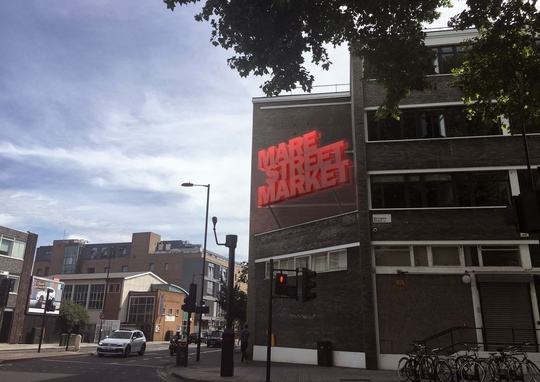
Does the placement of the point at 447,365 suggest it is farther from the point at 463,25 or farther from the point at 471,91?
the point at 463,25

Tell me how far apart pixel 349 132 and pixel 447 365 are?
18.0 meters

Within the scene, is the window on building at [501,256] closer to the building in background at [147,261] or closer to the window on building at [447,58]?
the window on building at [447,58]

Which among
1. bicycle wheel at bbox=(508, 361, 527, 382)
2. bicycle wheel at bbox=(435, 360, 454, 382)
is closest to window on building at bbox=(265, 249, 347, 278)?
bicycle wheel at bbox=(435, 360, 454, 382)

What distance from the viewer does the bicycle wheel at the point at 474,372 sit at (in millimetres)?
12891

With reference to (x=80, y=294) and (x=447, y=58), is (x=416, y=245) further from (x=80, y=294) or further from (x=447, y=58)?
(x=80, y=294)

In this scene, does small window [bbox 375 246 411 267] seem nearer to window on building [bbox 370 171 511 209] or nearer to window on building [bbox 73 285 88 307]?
window on building [bbox 370 171 511 209]

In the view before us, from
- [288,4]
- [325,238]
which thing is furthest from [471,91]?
[325,238]

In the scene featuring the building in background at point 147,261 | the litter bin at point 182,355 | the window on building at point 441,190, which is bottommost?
the litter bin at point 182,355

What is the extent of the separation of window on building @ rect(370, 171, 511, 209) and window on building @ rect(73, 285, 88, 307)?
183 ft

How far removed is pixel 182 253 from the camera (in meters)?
92.2

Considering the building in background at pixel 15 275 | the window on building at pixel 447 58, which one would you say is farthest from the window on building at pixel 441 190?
the building in background at pixel 15 275

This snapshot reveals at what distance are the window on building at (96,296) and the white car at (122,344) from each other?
122ft

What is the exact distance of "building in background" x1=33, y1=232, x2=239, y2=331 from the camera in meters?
90.2

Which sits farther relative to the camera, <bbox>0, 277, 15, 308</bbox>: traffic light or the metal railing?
<bbox>0, 277, 15, 308</bbox>: traffic light
